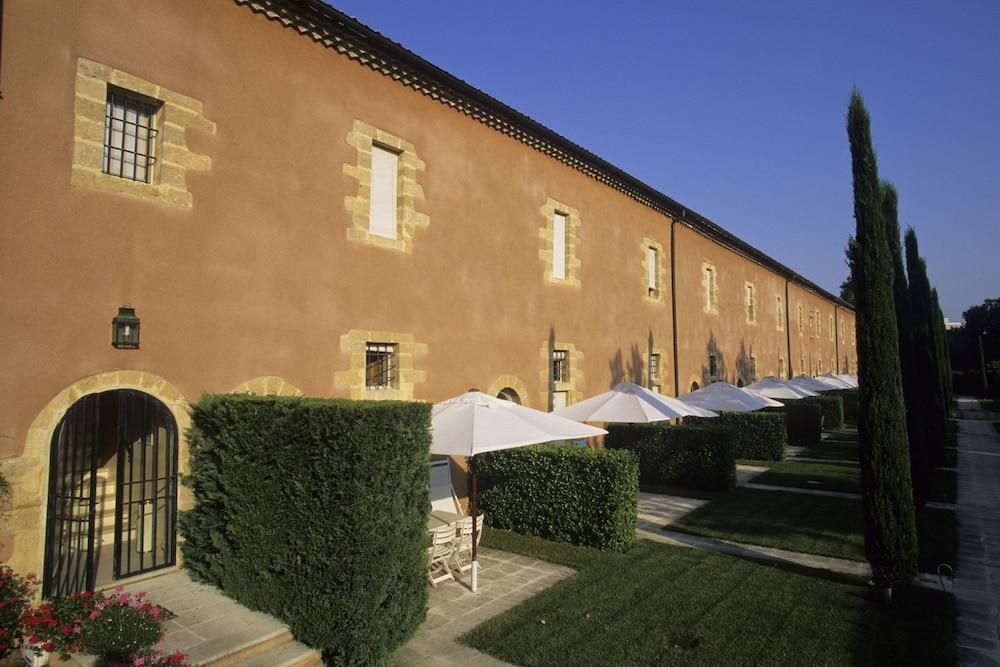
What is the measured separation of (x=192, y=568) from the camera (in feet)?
20.5

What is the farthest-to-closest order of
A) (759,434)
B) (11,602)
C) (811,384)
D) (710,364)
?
1. (811,384)
2. (710,364)
3. (759,434)
4. (11,602)

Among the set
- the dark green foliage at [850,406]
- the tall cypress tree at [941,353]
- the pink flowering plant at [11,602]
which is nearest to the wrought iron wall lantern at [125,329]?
the pink flowering plant at [11,602]

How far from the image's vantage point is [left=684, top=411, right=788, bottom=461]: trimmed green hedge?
16531 mm

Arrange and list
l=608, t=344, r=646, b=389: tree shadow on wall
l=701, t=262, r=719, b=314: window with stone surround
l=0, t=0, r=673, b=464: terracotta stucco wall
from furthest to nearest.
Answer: l=701, t=262, r=719, b=314: window with stone surround → l=608, t=344, r=646, b=389: tree shadow on wall → l=0, t=0, r=673, b=464: terracotta stucco wall

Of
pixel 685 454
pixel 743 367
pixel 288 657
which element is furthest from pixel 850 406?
pixel 288 657

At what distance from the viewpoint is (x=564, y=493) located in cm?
864

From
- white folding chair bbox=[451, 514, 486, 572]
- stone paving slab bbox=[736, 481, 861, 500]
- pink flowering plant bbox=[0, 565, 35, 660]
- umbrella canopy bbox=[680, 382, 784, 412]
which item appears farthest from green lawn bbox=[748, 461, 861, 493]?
pink flowering plant bbox=[0, 565, 35, 660]

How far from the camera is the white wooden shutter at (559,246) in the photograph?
1281 cm

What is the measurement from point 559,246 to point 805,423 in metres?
13.2

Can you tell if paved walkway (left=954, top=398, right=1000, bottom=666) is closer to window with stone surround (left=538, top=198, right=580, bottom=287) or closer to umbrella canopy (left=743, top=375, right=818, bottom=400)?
umbrella canopy (left=743, top=375, right=818, bottom=400)

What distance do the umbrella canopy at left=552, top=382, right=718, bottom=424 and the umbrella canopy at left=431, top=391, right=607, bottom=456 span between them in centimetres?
289

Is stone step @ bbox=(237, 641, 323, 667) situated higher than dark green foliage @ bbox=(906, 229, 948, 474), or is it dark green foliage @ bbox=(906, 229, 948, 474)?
dark green foliage @ bbox=(906, 229, 948, 474)

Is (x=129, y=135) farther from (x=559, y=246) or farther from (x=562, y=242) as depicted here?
(x=562, y=242)

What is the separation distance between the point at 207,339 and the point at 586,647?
505 centimetres
